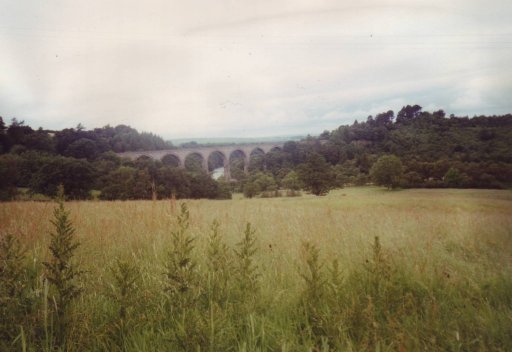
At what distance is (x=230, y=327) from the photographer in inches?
72.5

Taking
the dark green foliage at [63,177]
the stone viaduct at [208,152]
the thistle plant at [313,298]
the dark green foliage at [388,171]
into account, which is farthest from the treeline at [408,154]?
the thistle plant at [313,298]

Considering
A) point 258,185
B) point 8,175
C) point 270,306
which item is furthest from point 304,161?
point 270,306

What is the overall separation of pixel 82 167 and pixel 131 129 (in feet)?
98.5

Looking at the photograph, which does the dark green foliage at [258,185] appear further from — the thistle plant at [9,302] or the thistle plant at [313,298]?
Answer: the thistle plant at [9,302]

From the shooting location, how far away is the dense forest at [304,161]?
3031 cm

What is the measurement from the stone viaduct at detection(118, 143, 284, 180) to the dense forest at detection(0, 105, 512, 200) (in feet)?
8.82

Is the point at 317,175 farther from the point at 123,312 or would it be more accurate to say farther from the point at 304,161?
the point at 123,312

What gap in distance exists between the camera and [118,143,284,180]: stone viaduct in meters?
57.1

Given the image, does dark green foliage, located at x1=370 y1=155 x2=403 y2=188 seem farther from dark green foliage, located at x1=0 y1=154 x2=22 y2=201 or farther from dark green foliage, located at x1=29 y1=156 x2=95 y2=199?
dark green foliage, located at x1=0 y1=154 x2=22 y2=201

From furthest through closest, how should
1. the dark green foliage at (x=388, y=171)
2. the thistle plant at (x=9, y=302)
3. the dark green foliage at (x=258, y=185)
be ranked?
1. the dark green foliage at (x=258, y=185)
2. the dark green foliage at (x=388, y=171)
3. the thistle plant at (x=9, y=302)

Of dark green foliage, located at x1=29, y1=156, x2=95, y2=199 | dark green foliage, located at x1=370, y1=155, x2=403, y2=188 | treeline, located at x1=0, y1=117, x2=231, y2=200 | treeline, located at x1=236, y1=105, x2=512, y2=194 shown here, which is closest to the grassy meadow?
treeline, located at x1=0, y1=117, x2=231, y2=200

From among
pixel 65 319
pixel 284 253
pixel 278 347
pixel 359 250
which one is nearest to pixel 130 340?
pixel 65 319

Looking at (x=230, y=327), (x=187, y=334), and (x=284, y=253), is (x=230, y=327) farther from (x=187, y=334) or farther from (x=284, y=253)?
(x=284, y=253)

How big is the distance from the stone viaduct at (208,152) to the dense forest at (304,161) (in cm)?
269
